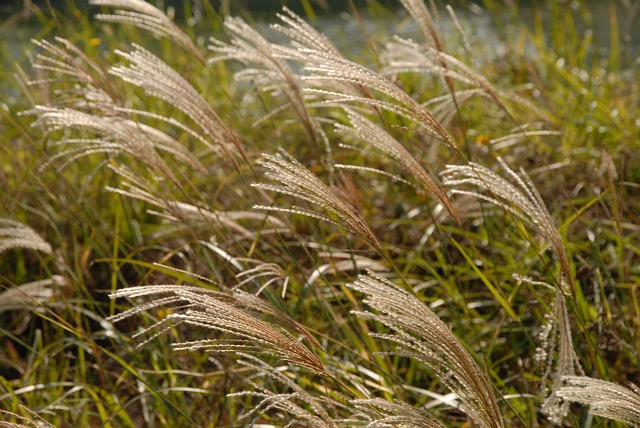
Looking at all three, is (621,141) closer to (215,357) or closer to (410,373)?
(410,373)

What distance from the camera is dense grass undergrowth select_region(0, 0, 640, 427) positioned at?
1421mm

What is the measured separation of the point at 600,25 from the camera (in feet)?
Answer: 21.0

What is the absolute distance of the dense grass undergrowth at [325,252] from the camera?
55.9 inches

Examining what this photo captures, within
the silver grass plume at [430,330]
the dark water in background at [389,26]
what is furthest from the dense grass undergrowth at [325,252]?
the dark water in background at [389,26]

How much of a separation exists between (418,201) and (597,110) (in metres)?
0.81

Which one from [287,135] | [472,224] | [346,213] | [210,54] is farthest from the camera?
[210,54]

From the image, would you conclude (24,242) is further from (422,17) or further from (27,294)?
(422,17)

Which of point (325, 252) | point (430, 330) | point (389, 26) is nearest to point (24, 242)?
point (325, 252)

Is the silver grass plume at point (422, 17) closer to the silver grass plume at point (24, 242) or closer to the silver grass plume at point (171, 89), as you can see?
the silver grass plume at point (171, 89)

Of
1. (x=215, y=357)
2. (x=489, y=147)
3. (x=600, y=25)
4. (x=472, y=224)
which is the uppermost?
(x=600, y=25)

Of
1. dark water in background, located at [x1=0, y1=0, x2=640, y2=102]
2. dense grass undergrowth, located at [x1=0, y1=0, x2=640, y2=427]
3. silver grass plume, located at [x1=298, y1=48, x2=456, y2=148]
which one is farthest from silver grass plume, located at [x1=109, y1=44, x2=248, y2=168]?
dark water in background, located at [x1=0, y1=0, x2=640, y2=102]

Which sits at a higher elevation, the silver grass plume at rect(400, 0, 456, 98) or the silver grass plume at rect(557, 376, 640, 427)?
the silver grass plume at rect(400, 0, 456, 98)

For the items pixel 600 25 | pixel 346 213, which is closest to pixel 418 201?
pixel 346 213

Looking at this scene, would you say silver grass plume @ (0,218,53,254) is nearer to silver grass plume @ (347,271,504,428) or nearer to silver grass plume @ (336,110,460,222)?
silver grass plume @ (336,110,460,222)
